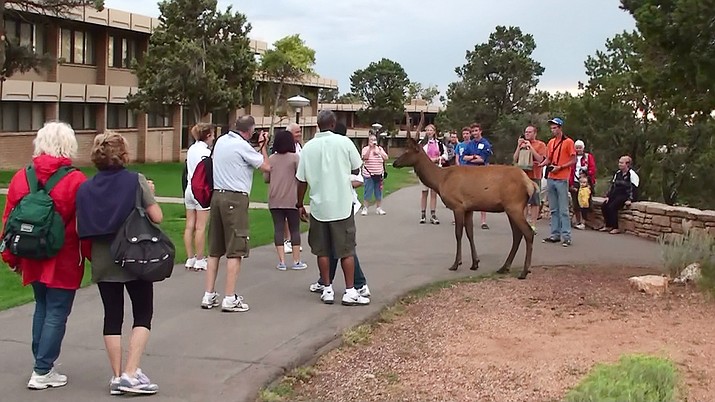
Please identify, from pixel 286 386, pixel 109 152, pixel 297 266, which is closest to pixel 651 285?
pixel 297 266

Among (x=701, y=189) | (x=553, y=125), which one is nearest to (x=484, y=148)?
(x=553, y=125)

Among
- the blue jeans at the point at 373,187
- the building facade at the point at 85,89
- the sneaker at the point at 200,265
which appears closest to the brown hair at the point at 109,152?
the sneaker at the point at 200,265

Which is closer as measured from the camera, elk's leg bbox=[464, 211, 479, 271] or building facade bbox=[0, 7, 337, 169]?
elk's leg bbox=[464, 211, 479, 271]

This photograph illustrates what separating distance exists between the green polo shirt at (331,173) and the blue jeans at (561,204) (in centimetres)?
597

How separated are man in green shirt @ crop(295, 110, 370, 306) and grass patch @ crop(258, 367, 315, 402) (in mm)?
2209

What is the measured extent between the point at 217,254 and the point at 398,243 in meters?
5.95

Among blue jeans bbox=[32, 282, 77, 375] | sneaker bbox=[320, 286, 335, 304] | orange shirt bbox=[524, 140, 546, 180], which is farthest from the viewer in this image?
orange shirt bbox=[524, 140, 546, 180]

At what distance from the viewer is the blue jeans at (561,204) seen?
45.3 ft

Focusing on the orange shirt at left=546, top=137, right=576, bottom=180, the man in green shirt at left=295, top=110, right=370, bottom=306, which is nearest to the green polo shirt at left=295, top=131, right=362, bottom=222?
the man in green shirt at left=295, top=110, right=370, bottom=306

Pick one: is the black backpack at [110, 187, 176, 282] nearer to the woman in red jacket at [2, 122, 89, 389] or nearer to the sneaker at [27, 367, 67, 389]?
the woman in red jacket at [2, 122, 89, 389]

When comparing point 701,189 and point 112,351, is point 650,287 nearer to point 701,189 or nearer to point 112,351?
point 112,351

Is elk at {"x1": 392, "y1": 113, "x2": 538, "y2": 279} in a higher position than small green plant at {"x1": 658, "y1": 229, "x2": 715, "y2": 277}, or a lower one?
higher

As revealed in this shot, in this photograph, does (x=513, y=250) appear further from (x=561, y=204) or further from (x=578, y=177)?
(x=578, y=177)

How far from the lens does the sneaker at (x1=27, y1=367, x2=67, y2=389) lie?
235 inches
